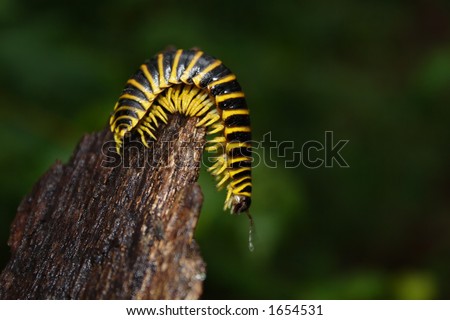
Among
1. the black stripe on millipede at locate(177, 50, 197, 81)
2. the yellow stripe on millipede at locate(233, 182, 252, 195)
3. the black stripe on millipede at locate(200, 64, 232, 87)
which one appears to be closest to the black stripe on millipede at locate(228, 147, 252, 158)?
the yellow stripe on millipede at locate(233, 182, 252, 195)

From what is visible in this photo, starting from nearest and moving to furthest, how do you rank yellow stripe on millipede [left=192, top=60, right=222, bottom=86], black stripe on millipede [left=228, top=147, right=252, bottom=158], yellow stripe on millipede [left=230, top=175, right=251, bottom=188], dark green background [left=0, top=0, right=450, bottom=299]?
1. yellow stripe on millipede [left=192, top=60, right=222, bottom=86]
2. black stripe on millipede [left=228, top=147, right=252, bottom=158]
3. yellow stripe on millipede [left=230, top=175, right=251, bottom=188]
4. dark green background [left=0, top=0, right=450, bottom=299]

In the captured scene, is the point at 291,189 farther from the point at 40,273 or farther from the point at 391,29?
the point at 391,29

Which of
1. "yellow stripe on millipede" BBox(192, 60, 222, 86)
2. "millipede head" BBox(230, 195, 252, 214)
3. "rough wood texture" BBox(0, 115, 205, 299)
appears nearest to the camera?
"rough wood texture" BBox(0, 115, 205, 299)


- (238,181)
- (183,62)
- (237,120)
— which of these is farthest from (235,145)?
(183,62)

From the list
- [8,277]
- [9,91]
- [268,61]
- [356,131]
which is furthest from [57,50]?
[356,131]

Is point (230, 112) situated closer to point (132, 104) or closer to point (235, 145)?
point (235, 145)

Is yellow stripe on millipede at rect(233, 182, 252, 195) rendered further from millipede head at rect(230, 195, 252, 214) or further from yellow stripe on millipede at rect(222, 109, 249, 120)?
yellow stripe on millipede at rect(222, 109, 249, 120)

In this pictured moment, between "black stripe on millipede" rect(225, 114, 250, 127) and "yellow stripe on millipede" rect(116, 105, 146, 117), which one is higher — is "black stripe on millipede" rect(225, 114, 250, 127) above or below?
above
